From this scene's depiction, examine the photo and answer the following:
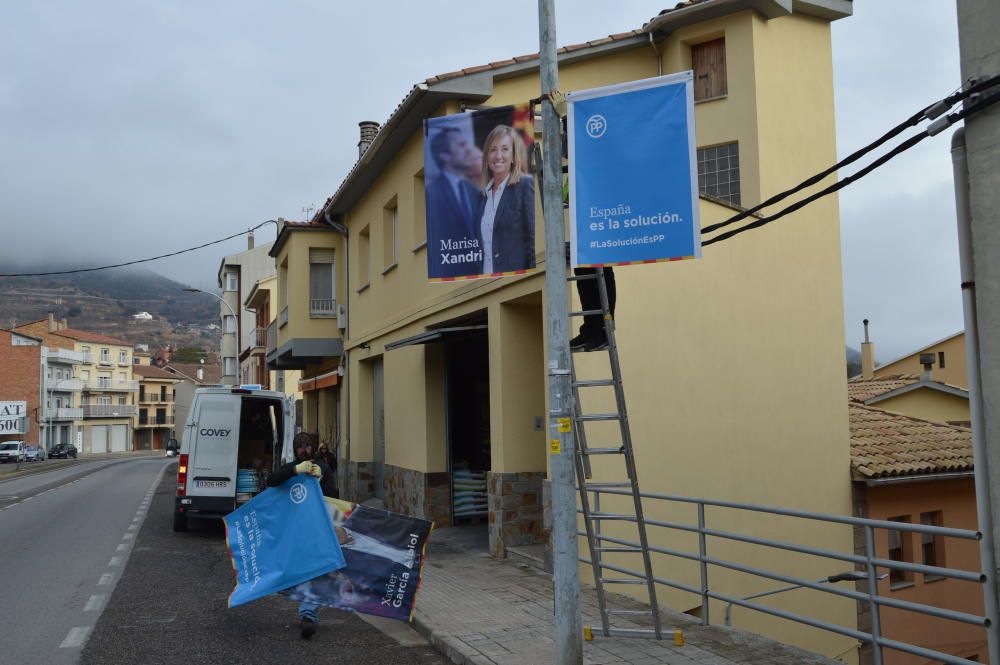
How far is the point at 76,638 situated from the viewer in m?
7.36

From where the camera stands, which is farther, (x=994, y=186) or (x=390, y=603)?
(x=390, y=603)

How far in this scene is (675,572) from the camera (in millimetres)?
9906

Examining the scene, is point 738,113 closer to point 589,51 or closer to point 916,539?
point 589,51

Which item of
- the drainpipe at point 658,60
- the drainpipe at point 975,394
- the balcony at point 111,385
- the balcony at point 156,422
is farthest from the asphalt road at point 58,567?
the balcony at point 156,422

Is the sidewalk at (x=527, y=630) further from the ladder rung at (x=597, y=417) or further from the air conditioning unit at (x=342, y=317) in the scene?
the air conditioning unit at (x=342, y=317)

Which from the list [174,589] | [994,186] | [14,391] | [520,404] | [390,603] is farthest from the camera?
[14,391]

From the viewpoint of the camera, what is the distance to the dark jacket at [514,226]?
6.46 m

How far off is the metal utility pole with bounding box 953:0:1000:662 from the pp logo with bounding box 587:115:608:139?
225 centimetres

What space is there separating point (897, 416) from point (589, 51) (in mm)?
9862

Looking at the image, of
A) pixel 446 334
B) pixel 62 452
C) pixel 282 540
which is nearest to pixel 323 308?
pixel 446 334

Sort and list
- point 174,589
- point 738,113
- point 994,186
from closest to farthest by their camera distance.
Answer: point 994,186
point 174,589
point 738,113

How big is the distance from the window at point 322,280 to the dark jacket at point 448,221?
50.5 feet

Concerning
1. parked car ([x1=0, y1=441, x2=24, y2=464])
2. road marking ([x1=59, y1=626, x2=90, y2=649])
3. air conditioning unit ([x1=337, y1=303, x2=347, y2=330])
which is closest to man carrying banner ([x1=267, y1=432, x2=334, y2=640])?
road marking ([x1=59, y1=626, x2=90, y2=649])

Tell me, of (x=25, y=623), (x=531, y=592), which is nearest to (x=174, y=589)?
(x=25, y=623)
